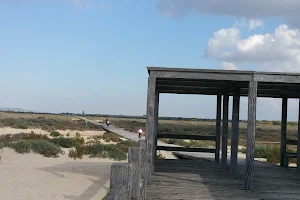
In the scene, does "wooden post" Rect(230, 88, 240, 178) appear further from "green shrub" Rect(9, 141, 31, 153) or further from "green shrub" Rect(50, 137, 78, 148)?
"green shrub" Rect(50, 137, 78, 148)

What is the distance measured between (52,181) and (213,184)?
6562mm

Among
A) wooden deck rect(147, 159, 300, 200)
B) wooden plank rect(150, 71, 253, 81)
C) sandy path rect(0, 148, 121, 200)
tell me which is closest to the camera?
wooden deck rect(147, 159, 300, 200)

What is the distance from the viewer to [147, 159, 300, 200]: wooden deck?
7.79 meters

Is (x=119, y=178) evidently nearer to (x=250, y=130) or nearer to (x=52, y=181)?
(x=250, y=130)

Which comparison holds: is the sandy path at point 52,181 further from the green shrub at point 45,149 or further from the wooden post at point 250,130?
the wooden post at point 250,130

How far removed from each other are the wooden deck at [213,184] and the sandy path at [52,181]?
2.56 metres

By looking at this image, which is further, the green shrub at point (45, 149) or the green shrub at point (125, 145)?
the green shrub at point (125, 145)

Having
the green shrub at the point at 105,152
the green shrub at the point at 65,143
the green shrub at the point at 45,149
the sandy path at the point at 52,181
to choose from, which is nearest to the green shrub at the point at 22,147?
the green shrub at the point at 45,149

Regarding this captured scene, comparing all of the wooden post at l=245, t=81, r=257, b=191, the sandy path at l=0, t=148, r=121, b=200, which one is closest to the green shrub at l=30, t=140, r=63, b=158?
the sandy path at l=0, t=148, r=121, b=200

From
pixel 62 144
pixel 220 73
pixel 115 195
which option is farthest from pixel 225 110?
pixel 62 144

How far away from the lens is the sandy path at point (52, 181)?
38.0ft

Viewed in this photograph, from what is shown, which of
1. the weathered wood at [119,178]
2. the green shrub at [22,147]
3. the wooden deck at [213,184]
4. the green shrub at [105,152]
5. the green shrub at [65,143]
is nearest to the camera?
the weathered wood at [119,178]

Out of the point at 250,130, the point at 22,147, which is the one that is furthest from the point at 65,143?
the point at 250,130

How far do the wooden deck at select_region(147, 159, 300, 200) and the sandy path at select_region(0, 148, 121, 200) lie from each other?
2559 mm
